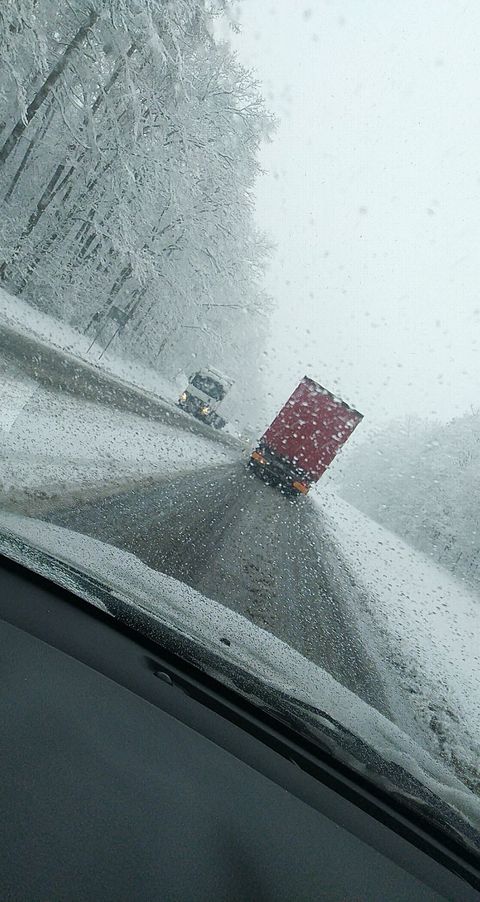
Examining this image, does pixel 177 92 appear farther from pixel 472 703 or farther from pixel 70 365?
pixel 472 703

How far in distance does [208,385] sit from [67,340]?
12366 millimetres

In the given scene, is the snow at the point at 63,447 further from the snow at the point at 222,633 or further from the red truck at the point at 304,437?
the red truck at the point at 304,437

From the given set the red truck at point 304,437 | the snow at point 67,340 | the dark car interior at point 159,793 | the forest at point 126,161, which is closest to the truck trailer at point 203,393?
the snow at point 67,340

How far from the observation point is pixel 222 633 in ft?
12.8

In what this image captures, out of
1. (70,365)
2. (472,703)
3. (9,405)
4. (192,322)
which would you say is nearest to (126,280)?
(192,322)

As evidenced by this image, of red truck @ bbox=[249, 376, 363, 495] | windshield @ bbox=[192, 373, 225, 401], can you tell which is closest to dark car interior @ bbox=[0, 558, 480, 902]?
red truck @ bbox=[249, 376, 363, 495]

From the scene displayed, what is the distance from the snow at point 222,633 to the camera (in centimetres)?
303

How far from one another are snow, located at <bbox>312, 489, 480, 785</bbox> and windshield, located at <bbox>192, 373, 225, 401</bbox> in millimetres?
13732

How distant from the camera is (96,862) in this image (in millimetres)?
1631

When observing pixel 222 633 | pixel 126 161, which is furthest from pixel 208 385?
pixel 222 633

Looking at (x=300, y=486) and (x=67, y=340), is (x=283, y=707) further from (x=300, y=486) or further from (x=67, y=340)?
(x=67, y=340)

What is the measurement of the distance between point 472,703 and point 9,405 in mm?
7741

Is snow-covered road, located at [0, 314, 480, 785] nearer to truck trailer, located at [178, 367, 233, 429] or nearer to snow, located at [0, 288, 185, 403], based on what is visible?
snow, located at [0, 288, 185, 403]

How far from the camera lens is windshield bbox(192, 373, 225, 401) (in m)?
32.7
